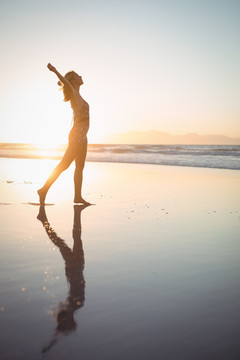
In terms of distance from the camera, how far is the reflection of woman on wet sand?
205 cm

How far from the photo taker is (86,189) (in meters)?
9.54

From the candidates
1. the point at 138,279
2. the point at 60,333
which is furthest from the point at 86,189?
the point at 60,333

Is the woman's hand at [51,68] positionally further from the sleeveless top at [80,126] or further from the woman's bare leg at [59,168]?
the woman's bare leg at [59,168]

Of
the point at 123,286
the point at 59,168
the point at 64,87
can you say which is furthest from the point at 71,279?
the point at 64,87

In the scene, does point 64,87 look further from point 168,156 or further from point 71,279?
point 168,156

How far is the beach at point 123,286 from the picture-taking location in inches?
73.5

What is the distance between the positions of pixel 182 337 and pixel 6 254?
2056mm

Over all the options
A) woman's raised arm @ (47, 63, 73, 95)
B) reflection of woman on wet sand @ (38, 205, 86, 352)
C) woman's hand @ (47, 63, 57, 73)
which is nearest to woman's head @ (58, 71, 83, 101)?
woman's raised arm @ (47, 63, 73, 95)

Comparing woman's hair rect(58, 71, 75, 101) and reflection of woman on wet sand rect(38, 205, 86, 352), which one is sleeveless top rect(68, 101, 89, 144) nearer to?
woman's hair rect(58, 71, 75, 101)

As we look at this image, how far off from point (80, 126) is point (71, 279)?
448 centimetres

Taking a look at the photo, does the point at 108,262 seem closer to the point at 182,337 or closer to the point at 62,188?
the point at 182,337

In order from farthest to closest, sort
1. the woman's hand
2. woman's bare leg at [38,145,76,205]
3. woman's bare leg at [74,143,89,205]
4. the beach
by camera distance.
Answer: woman's bare leg at [74,143,89,205], woman's bare leg at [38,145,76,205], the woman's hand, the beach

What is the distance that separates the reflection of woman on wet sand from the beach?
1cm

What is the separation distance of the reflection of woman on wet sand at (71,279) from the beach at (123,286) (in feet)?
0.04
